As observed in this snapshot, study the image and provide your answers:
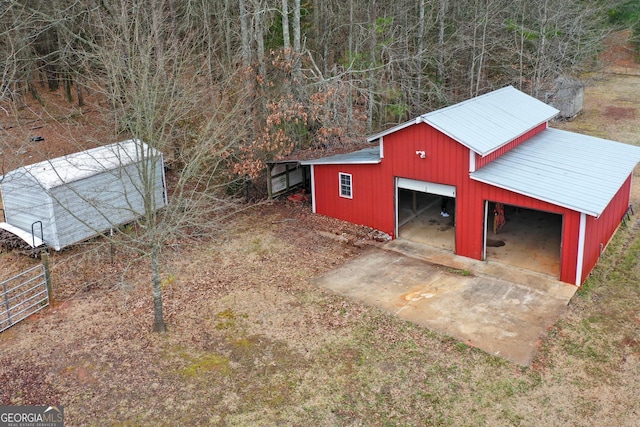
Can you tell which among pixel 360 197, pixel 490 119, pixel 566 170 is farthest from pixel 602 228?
pixel 360 197

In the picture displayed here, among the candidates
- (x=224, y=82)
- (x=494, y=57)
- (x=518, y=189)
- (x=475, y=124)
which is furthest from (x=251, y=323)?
(x=494, y=57)

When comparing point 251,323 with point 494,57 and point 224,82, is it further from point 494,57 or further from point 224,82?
point 494,57

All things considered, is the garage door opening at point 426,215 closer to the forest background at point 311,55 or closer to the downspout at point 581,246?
the downspout at point 581,246

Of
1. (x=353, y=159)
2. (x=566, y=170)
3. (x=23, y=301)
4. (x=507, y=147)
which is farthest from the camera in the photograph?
(x=353, y=159)

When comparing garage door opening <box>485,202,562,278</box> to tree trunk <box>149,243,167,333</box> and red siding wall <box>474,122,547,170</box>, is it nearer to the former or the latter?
red siding wall <box>474,122,547,170</box>

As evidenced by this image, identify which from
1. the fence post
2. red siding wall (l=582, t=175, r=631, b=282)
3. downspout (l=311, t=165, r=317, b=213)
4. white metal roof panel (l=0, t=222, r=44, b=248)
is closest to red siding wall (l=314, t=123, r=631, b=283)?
red siding wall (l=582, t=175, r=631, b=282)

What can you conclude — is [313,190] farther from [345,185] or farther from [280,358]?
[280,358]
